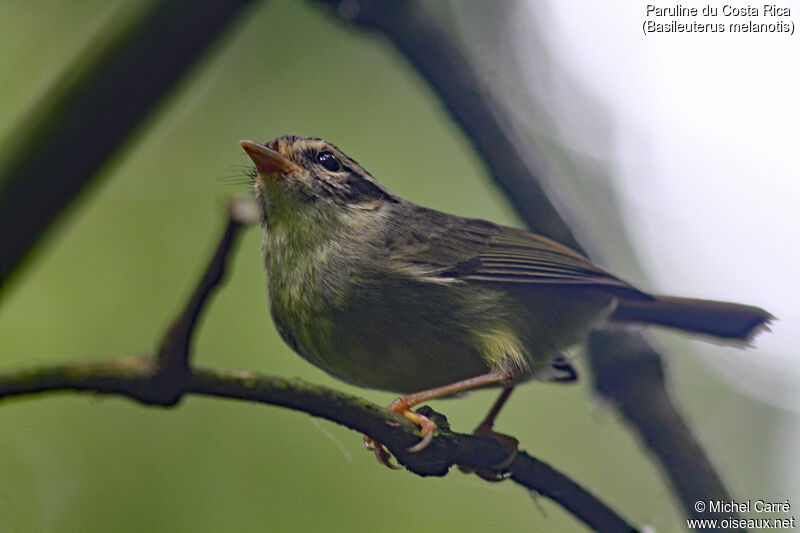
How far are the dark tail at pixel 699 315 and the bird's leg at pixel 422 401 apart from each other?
0.76 m

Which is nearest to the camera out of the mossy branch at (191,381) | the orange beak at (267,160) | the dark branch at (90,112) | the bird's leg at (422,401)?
the mossy branch at (191,381)

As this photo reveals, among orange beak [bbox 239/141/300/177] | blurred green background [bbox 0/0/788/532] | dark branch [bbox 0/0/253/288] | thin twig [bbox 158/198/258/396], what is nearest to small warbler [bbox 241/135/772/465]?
orange beak [bbox 239/141/300/177]

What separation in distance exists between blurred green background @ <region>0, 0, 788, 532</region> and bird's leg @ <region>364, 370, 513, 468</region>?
109mm

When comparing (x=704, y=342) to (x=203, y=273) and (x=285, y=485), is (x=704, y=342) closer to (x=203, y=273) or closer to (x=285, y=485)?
(x=285, y=485)

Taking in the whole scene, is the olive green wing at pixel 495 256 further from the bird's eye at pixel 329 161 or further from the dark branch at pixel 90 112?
the dark branch at pixel 90 112

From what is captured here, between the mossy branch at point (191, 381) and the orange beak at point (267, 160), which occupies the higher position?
the orange beak at point (267, 160)

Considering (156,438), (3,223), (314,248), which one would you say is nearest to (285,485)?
(156,438)

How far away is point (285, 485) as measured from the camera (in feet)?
8.82

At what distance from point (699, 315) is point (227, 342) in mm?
1826

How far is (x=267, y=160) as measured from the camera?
2424 mm

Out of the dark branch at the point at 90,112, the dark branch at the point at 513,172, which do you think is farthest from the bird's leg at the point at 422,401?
the dark branch at the point at 90,112

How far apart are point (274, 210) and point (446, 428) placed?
A: 1005 mm

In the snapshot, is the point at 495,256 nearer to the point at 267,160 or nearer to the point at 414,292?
the point at 414,292

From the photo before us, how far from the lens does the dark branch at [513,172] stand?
2613 mm
